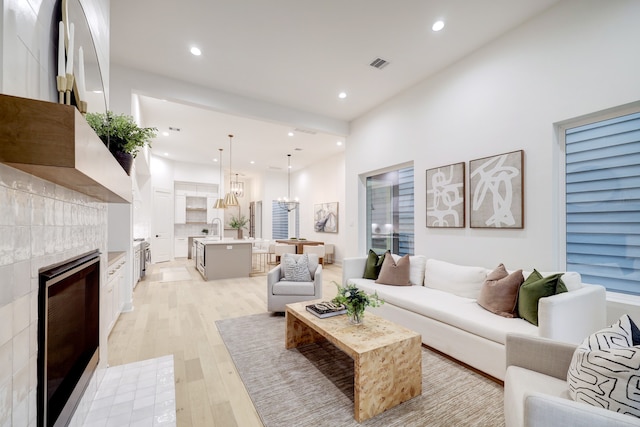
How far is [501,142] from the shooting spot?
3201mm

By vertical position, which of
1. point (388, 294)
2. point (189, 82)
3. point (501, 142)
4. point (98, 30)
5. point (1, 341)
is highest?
point (189, 82)

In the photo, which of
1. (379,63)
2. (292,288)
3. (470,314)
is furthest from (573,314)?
(379,63)

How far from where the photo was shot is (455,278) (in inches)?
127

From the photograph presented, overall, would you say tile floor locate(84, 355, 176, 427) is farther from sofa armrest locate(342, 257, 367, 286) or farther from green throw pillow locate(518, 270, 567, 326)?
green throw pillow locate(518, 270, 567, 326)

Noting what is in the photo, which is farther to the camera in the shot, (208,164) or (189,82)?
(208,164)

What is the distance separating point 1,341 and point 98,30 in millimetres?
2254

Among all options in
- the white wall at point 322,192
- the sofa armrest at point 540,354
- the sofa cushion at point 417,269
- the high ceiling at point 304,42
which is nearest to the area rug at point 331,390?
the sofa armrest at point 540,354

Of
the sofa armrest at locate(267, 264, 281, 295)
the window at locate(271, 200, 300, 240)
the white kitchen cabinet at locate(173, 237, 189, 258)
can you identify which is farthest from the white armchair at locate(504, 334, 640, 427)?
the white kitchen cabinet at locate(173, 237, 189, 258)

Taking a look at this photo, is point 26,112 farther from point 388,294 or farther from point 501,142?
point 501,142

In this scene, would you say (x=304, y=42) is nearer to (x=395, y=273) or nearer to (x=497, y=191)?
(x=497, y=191)

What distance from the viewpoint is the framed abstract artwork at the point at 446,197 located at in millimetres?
3594

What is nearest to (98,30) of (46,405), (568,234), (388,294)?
(46,405)

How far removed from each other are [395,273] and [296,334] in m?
1.57

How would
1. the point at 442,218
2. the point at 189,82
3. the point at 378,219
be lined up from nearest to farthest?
the point at 442,218
the point at 189,82
the point at 378,219
